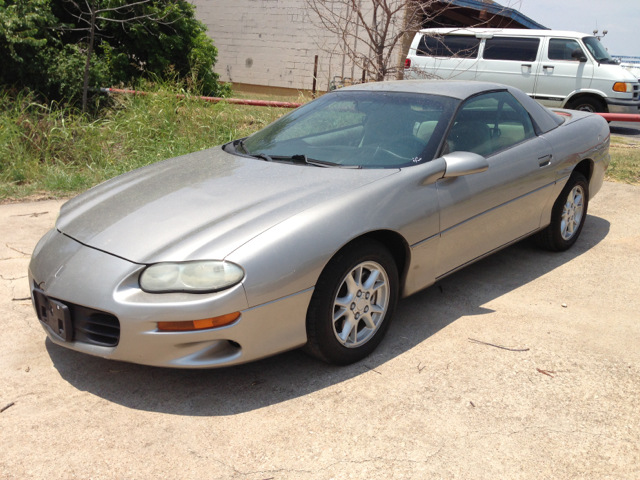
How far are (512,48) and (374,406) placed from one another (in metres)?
11.3

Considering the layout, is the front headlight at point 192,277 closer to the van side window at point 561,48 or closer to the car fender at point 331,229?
the car fender at point 331,229

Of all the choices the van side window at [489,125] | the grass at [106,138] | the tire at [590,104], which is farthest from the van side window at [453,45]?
the van side window at [489,125]

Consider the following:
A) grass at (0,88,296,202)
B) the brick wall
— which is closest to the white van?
the brick wall

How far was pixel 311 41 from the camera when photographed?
56.4 feet

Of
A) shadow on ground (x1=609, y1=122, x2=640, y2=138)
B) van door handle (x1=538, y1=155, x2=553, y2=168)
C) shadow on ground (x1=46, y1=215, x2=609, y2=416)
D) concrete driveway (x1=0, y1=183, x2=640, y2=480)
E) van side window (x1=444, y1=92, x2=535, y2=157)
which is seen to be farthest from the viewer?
shadow on ground (x1=609, y1=122, x2=640, y2=138)

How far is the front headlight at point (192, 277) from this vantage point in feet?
8.60

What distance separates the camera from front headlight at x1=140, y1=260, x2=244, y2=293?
2.62 m

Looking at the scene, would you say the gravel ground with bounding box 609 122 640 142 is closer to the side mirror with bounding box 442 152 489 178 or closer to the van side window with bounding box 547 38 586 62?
the van side window with bounding box 547 38 586 62

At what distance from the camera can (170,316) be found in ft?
8.53

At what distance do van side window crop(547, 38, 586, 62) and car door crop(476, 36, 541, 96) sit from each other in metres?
0.26

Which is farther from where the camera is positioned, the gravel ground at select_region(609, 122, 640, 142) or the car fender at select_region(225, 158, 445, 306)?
the gravel ground at select_region(609, 122, 640, 142)

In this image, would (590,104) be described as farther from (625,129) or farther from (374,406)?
(374,406)

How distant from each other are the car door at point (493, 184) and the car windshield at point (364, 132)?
17 cm

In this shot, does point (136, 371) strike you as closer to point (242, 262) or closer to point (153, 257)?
point (153, 257)
